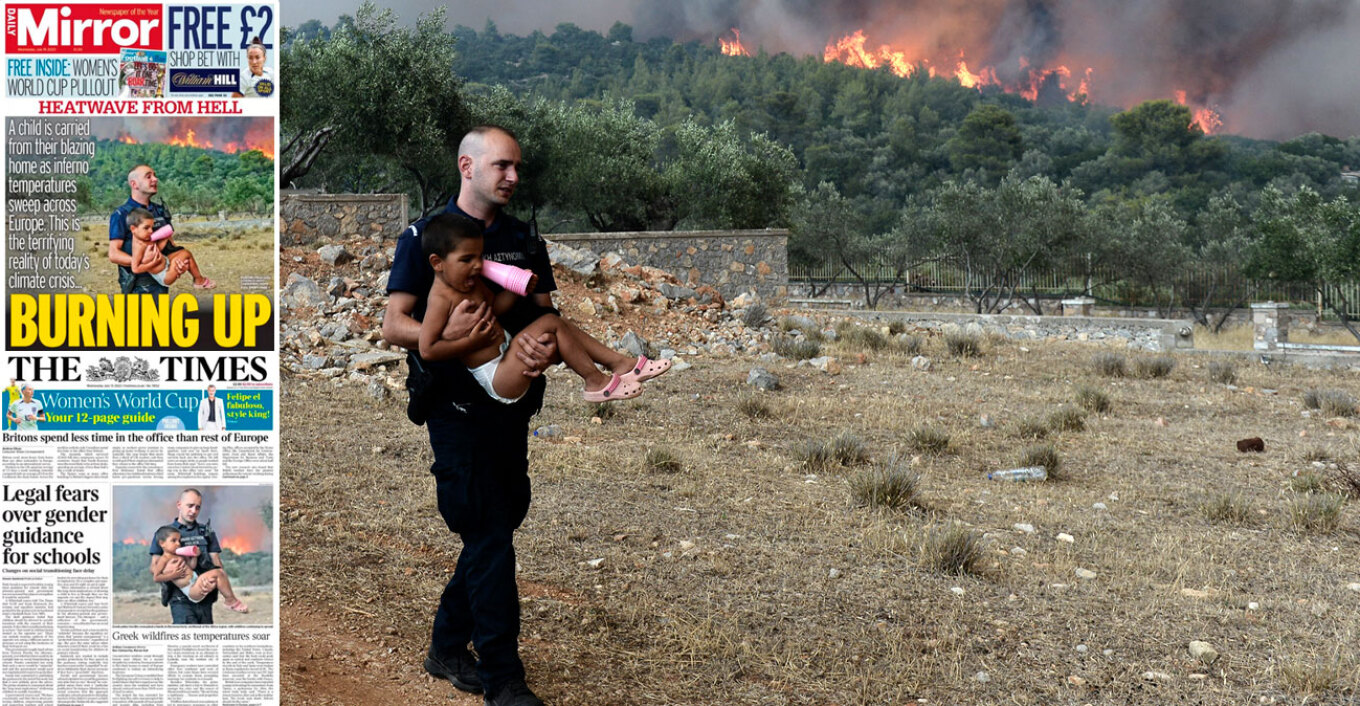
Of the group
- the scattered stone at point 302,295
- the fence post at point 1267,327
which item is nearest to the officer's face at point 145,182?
the scattered stone at point 302,295

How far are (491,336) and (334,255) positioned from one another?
13699 millimetres

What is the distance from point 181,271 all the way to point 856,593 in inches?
149

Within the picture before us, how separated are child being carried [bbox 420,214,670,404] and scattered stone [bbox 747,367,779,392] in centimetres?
917

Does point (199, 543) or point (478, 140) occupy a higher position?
point (478, 140)

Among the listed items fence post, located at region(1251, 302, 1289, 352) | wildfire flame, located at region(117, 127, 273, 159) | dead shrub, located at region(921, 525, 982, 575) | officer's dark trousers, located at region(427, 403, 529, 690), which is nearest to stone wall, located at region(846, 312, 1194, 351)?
fence post, located at region(1251, 302, 1289, 352)

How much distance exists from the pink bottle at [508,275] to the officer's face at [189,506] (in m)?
1.23

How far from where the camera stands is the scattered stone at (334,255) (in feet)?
53.3

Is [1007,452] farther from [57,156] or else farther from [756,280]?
[756,280]

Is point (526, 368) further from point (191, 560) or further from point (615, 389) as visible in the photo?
point (191, 560)

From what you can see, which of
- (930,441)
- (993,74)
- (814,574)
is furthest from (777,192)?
(993,74)

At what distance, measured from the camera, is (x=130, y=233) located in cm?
345

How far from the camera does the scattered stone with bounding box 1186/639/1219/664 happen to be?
4.89m

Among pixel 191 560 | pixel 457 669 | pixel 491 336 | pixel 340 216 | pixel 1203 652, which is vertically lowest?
pixel 1203 652

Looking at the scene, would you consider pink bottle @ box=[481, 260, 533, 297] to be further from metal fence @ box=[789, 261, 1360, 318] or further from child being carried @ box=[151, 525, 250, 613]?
metal fence @ box=[789, 261, 1360, 318]
